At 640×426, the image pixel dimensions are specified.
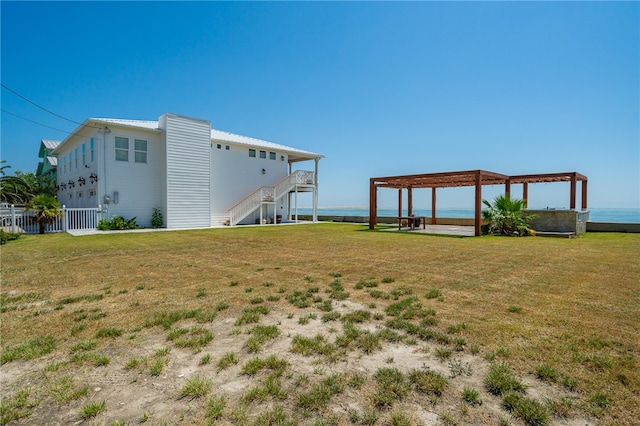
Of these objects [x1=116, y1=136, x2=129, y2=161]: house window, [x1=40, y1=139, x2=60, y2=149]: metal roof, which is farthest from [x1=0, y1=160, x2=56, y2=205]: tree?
[x1=116, y1=136, x2=129, y2=161]: house window

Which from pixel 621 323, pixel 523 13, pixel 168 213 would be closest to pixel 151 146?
pixel 168 213

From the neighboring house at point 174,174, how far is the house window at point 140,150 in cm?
5

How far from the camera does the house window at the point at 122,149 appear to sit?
655 inches

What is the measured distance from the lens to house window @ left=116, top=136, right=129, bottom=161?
16.6 m

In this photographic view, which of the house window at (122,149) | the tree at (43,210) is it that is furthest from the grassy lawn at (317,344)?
the house window at (122,149)

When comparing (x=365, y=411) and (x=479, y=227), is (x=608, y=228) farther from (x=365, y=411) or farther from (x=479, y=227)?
(x=365, y=411)

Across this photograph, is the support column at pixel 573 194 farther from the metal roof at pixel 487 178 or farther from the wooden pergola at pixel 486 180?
the metal roof at pixel 487 178

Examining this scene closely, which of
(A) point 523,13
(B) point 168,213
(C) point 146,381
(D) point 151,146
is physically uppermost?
(A) point 523,13

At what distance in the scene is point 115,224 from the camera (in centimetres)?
1580

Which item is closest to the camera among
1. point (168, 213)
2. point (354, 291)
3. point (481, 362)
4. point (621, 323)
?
A: point (481, 362)

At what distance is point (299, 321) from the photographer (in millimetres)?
3656

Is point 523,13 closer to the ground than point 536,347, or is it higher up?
higher up

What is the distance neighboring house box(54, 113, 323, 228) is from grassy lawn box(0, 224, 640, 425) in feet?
38.1

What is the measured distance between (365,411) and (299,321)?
1.70m
